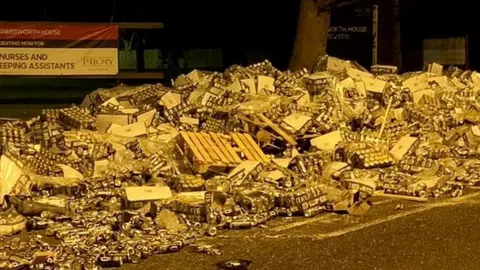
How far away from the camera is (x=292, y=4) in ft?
113

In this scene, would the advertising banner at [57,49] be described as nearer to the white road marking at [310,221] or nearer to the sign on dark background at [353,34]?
the sign on dark background at [353,34]

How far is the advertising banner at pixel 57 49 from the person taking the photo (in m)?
17.4

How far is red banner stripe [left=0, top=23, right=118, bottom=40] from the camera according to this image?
1742 centimetres

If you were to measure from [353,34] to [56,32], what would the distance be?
7987mm

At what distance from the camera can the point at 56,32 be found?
1758 cm

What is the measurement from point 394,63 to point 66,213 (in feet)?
49.5

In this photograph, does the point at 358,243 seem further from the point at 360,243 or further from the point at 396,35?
the point at 396,35

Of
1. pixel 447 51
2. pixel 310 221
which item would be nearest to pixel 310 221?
pixel 310 221

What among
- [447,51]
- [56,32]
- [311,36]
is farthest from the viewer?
[447,51]

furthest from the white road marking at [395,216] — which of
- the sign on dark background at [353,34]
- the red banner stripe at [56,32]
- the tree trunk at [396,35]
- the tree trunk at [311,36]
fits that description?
the tree trunk at [396,35]

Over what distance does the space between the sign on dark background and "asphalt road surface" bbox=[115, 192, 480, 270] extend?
12728 millimetres

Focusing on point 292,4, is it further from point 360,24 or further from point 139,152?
point 139,152

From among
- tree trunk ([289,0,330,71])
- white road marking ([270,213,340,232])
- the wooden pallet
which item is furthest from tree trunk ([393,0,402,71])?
white road marking ([270,213,340,232])

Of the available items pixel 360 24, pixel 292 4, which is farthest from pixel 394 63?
pixel 292 4
